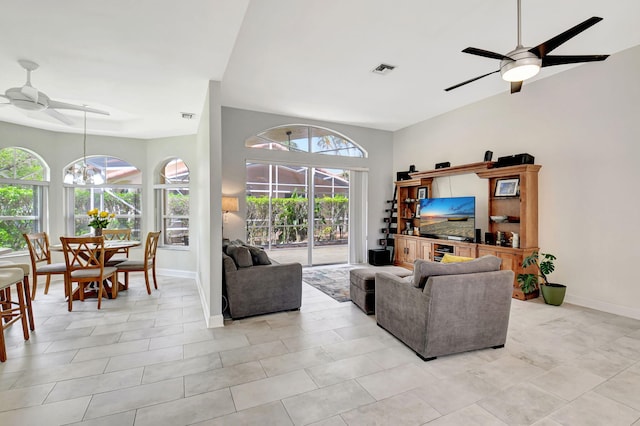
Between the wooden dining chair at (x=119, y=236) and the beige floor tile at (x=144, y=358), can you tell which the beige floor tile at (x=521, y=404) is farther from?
the wooden dining chair at (x=119, y=236)

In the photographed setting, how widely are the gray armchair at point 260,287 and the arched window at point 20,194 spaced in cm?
455

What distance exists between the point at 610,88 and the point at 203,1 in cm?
480

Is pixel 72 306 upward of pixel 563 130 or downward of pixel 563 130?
downward

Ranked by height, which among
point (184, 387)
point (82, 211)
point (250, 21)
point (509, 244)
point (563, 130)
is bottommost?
point (184, 387)

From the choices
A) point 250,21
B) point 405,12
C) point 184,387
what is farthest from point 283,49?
point 184,387

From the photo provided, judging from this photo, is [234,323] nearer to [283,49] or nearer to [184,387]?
[184,387]

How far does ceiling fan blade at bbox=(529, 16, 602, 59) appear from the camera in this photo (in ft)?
6.75

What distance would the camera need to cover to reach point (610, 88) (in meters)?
3.86

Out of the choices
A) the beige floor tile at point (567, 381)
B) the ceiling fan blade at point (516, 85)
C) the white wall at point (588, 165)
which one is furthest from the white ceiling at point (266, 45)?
the beige floor tile at point (567, 381)

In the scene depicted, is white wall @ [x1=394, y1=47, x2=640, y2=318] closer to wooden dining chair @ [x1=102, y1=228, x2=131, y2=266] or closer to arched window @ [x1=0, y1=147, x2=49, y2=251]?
wooden dining chair @ [x1=102, y1=228, x2=131, y2=266]

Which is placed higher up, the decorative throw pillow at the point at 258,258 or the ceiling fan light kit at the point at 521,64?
the ceiling fan light kit at the point at 521,64

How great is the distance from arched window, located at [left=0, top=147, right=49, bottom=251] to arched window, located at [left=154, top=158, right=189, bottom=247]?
1.95 m

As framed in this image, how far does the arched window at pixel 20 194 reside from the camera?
5.27 m

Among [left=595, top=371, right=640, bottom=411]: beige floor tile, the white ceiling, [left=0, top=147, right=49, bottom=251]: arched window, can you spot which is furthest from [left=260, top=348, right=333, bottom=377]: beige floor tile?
[left=0, top=147, right=49, bottom=251]: arched window
